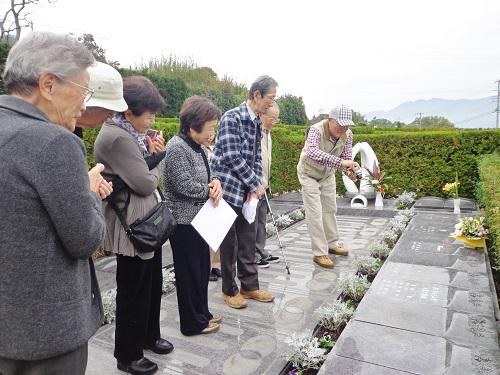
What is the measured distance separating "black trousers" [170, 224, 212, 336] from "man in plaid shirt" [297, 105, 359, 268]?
2.15 meters

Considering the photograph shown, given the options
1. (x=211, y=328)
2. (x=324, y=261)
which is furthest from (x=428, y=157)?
(x=211, y=328)

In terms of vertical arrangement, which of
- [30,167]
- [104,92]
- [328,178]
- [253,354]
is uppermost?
[104,92]

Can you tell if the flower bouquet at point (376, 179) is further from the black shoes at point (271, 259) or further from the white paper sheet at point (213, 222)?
the white paper sheet at point (213, 222)

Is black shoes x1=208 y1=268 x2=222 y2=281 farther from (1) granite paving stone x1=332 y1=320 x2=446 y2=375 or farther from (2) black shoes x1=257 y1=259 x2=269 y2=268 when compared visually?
(1) granite paving stone x1=332 y1=320 x2=446 y2=375

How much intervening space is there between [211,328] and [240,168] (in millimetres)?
1305

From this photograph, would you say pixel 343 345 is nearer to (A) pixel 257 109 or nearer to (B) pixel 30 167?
(A) pixel 257 109

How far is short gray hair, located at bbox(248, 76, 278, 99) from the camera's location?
3.44 m

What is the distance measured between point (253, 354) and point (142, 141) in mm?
1652

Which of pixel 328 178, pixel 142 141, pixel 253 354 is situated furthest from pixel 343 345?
pixel 328 178

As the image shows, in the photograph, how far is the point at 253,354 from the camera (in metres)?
2.79

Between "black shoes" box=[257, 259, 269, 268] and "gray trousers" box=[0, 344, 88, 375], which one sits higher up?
"gray trousers" box=[0, 344, 88, 375]

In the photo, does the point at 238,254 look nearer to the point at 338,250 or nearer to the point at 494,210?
the point at 338,250

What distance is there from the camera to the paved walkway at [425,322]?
251 centimetres

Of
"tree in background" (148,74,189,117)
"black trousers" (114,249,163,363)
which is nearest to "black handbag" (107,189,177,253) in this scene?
Result: "black trousers" (114,249,163,363)
